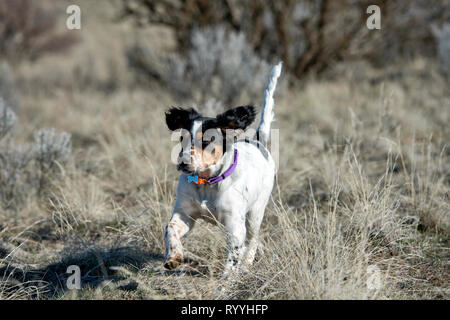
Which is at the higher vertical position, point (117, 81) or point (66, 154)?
point (117, 81)

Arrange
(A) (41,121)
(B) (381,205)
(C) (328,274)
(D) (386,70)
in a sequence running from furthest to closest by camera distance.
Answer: (D) (386,70), (A) (41,121), (B) (381,205), (C) (328,274)

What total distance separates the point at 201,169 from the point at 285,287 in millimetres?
783

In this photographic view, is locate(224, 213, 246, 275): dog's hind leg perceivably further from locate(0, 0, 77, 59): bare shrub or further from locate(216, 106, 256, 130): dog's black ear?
locate(0, 0, 77, 59): bare shrub

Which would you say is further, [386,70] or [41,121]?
[386,70]

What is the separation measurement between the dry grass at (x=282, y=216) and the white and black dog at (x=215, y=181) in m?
0.16

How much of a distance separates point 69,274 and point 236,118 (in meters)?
1.53

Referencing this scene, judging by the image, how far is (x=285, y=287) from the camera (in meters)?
2.58

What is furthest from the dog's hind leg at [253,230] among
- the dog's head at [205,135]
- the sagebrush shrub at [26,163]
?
the sagebrush shrub at [26,163]

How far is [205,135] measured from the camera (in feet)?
9.20

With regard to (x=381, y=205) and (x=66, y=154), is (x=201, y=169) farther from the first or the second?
(x=66, y=154)

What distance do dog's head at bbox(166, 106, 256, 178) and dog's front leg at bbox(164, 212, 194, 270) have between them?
0.94 feet

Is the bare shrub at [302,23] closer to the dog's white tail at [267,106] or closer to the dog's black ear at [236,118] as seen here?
the dog's white tail at [267,106]

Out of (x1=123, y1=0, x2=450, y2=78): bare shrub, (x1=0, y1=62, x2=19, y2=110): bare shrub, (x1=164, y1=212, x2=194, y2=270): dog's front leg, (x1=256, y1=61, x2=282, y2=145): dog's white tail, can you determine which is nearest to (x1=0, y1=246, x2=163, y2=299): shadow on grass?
(x1=164, y1=212, x2=194, y2=270): dog's front leg
